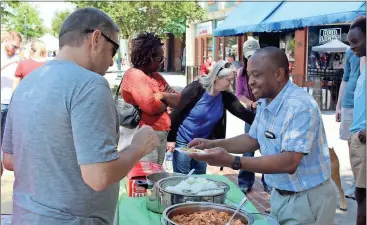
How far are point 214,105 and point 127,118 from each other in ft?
2.82

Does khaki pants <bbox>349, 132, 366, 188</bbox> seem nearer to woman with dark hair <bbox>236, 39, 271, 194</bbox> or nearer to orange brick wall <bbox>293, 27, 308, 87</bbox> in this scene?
woman with dark hair <bbox>236, 39, 271, 194</bbox>

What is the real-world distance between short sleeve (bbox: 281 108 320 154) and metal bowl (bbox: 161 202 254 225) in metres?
0.40

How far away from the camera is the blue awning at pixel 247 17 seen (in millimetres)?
14872

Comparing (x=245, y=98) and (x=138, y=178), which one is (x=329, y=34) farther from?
(x=138, y=178)

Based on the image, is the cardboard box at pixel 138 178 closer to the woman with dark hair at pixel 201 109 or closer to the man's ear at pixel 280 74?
the woman with dark hair at pixel 201 109

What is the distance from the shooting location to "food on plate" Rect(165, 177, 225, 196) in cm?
234

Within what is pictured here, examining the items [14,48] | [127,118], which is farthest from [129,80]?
[14,48]

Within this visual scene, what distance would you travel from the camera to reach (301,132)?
218 centimetres

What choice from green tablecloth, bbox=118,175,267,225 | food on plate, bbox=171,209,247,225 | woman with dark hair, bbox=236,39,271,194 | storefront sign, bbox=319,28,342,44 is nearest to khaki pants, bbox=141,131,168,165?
green tablecloth, bbox=118,175,267,225

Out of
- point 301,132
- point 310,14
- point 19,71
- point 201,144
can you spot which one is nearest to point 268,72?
point 301,132

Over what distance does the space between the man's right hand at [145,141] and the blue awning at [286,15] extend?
9032 mm

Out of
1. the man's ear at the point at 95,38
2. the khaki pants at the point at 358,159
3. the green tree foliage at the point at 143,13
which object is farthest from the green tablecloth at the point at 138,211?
the green tree foliage at the point at 143,13

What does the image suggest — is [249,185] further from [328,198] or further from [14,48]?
[14,48]

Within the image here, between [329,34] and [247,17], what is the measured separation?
3187 mm
